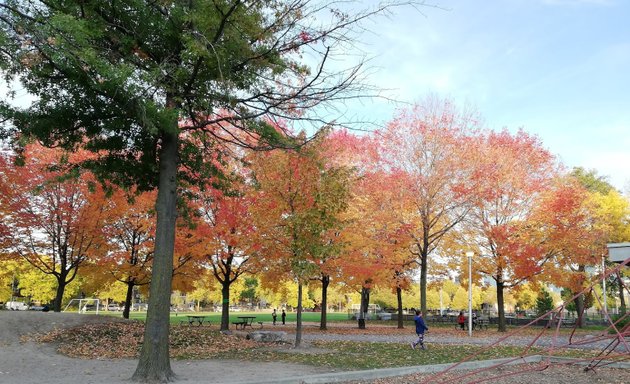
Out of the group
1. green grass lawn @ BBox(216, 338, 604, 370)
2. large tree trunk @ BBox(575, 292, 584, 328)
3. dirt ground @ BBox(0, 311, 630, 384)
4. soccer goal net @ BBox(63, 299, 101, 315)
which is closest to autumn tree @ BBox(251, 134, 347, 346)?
green grass lawn @ BBox(216, 338, 604, 370)

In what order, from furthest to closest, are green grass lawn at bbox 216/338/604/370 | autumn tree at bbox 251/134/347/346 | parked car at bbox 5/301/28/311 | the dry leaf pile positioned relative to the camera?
parked car at bbox 5/301/28/311 < autumn tree at bbox 251/134/347/346 < the dry leaf pile < green grass lawn at bbox 216/338/604/370

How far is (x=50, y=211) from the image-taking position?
21.8m

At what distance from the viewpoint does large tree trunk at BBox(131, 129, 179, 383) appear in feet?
31.3

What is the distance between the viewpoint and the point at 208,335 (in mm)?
17812

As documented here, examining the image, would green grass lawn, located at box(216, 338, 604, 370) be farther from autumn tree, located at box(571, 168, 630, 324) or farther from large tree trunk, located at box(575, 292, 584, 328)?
autumn tree, located at box(571, 168, 630, 324)

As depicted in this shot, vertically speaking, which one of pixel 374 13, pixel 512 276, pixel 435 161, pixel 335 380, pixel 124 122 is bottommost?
pixel 335 380

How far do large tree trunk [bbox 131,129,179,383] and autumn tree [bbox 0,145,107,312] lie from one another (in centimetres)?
1144

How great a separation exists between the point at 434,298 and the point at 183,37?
64.9 m

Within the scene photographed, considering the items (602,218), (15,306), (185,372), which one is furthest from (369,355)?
(15,306)

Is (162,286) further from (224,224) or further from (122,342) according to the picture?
(224,224)

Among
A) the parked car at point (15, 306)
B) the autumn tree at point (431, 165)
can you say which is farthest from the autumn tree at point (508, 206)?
the parked car at point (15, 306)

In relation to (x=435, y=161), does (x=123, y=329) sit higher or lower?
lower

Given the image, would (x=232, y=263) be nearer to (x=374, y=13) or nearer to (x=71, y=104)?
(x=71, y=104)

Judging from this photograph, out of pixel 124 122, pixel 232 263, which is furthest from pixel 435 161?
pixel 124 122
